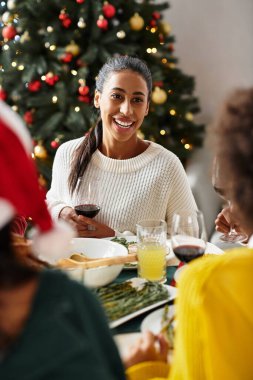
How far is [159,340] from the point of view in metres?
1.05

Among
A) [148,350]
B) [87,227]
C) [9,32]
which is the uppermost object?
[9,32]

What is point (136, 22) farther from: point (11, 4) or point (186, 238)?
point (186, 238)

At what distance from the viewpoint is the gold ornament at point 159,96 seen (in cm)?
328

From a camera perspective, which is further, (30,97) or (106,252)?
(30,97)

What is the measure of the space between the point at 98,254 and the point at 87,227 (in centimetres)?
35

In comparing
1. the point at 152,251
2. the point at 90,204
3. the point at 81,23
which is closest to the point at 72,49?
the point at 81,23

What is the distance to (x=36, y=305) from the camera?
0.60 meters

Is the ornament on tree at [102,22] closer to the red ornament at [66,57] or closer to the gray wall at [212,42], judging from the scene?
the red ornament at [66,57]

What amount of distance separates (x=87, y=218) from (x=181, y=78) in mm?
2009

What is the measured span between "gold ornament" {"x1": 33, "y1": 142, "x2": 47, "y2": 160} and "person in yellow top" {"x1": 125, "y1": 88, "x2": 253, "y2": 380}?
2665 millimetres

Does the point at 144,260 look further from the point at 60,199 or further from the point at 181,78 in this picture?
the point at 181,78

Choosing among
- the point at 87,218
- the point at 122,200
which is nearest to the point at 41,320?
the point at 87,218

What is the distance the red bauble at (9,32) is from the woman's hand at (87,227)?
1.85 meters

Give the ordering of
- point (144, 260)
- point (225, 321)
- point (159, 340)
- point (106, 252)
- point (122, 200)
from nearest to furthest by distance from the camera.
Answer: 1. point (225, 321)
2. point (159, 340)
3. point (144, 260)
4. point (106, 252)
5. point (122, 200)
